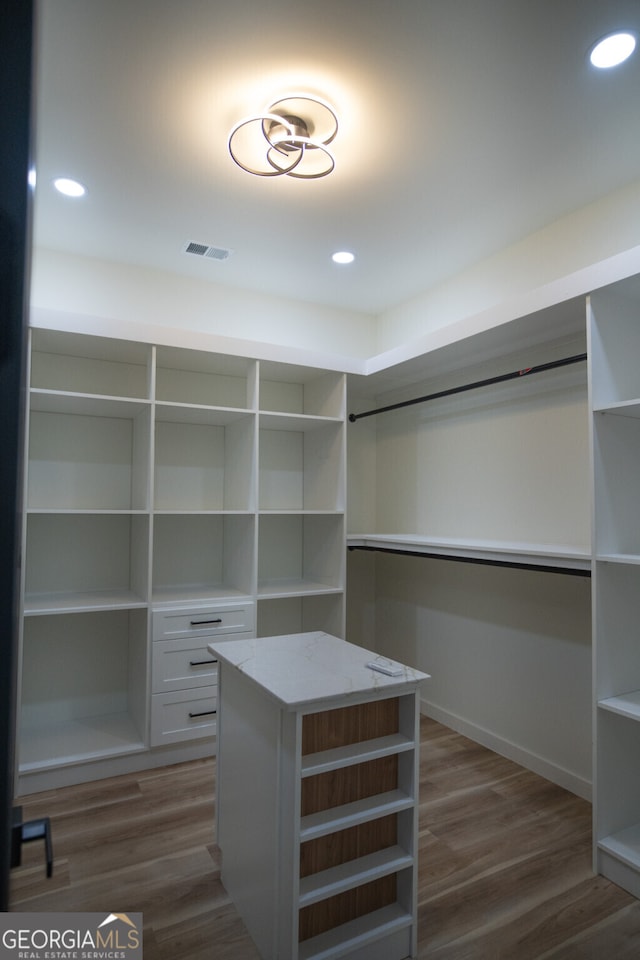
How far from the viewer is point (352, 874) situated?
156 centimetres

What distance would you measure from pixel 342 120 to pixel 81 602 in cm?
257

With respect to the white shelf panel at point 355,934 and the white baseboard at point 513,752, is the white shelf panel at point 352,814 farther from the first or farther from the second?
the white baseboard at point 513,752

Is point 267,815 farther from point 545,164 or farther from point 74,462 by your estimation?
point 545,164

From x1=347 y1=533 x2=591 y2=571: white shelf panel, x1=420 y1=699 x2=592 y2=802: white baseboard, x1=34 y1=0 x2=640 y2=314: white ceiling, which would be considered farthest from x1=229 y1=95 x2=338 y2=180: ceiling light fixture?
x1=420 y1=699 x2=592 y2=802: white baseboard

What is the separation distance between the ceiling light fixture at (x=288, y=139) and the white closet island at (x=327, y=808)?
1.95 meters

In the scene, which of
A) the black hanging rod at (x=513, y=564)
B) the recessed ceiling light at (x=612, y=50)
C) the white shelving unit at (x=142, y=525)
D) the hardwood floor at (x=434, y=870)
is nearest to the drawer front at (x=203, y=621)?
the white shelving unit at (x=142, y=525)

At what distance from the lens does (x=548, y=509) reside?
112 inches

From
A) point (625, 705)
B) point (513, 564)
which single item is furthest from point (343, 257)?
point (625, 705)

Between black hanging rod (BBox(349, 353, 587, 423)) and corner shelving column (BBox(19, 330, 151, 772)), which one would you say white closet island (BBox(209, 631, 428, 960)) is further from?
black hanging rod (BBox(349, 353, 587, 423))

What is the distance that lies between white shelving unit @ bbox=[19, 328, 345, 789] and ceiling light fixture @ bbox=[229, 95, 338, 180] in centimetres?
108

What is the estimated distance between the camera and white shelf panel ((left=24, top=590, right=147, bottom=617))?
265cm

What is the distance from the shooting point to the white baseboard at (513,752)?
2604 millimetres

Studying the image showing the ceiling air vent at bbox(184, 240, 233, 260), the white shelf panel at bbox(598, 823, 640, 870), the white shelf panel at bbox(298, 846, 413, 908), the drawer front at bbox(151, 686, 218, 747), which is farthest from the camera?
the ceiling air vent at bbox(184, 240, 233, 260)

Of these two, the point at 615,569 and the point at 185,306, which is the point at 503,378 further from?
the point at 185,306
